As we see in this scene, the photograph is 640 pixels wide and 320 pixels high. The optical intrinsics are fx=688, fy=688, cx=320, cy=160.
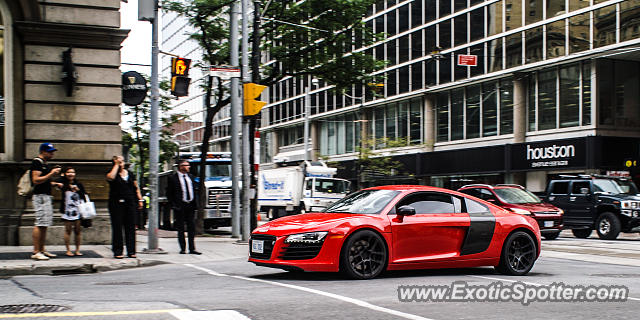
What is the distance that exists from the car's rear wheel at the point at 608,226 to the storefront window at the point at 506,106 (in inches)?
750

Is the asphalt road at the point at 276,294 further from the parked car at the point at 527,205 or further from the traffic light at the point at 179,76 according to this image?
the parked car at the point at 527,205

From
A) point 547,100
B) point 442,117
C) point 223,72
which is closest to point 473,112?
point 442,117

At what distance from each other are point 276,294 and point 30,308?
8.34ft

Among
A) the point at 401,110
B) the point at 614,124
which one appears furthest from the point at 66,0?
the point at 401,110

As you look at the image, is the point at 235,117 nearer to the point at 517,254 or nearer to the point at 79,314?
the point at 517,254

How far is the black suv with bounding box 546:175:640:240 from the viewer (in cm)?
2122

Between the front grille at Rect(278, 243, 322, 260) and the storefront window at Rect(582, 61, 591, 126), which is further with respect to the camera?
the storefront window at Rect(582, 61, 591, 126)

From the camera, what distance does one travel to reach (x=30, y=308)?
6.75m

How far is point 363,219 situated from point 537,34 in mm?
32236

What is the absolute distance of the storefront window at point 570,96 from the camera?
119 ft

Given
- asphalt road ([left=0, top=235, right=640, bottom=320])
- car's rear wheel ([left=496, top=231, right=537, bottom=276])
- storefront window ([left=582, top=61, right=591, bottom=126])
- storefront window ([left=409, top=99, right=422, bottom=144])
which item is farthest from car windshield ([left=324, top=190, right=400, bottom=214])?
storefront window ([left=409, top=99, right=422, bottom=144])

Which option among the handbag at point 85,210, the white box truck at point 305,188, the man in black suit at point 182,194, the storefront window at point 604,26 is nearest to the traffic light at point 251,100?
the man in black suit at point 182,194

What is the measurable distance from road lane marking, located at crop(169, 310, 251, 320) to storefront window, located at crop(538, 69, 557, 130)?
112 feet

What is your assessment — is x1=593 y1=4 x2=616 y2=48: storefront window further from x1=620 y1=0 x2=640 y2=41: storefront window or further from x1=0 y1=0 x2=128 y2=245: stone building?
x1=0 y1=0 x2=128 y2=245: stone building
